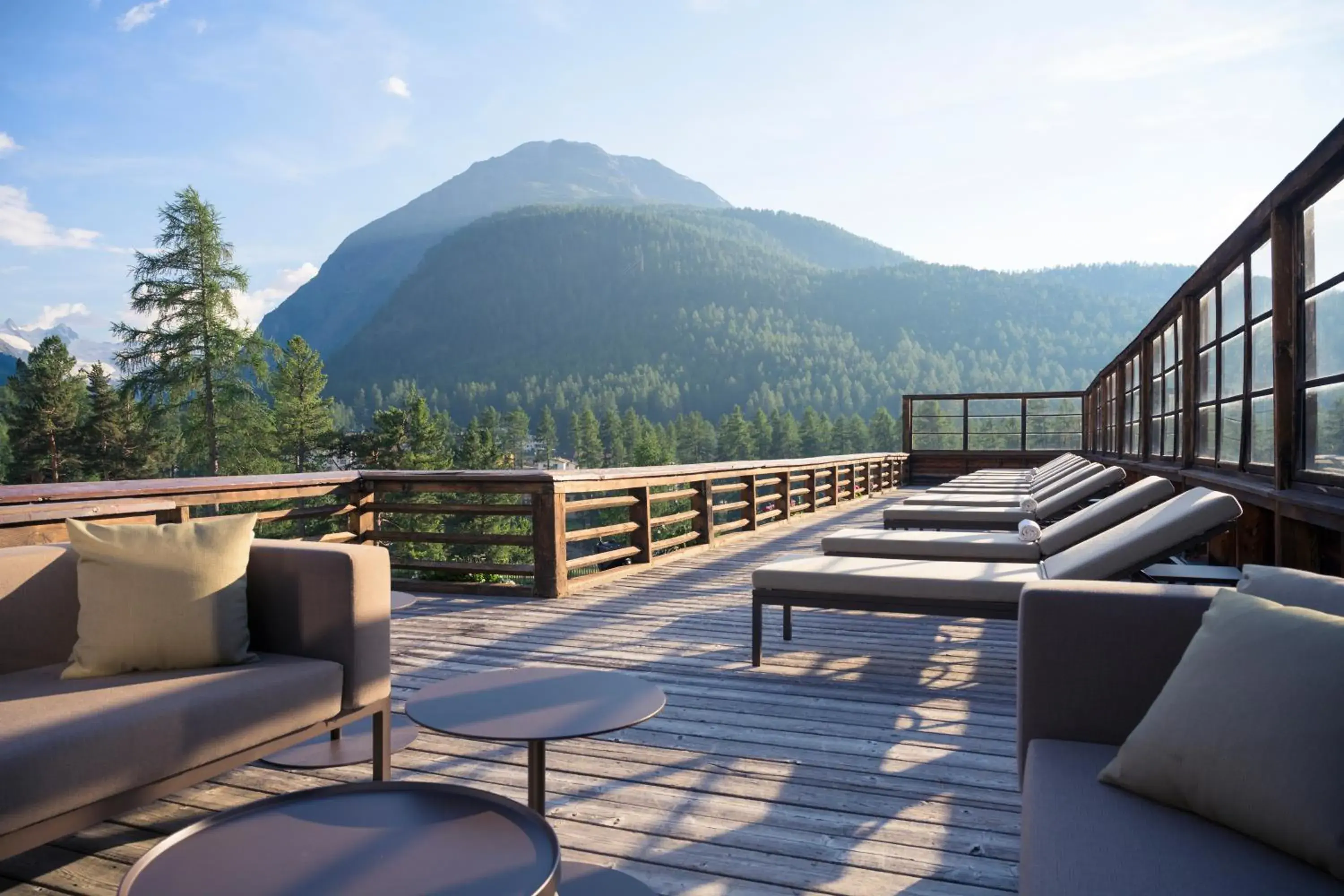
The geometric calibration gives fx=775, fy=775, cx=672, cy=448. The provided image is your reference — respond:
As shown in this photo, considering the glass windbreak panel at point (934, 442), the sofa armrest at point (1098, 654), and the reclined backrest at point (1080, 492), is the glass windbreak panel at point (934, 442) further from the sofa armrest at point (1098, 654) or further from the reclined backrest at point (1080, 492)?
the sofa armrest at point (1098, 654)

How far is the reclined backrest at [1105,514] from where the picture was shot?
3.32 m

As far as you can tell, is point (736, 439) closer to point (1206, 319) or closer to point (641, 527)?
point (641, 527)

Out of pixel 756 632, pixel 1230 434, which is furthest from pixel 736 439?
pixel 756 632

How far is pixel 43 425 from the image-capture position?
27828mm

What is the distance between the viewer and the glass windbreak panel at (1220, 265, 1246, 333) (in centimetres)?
354

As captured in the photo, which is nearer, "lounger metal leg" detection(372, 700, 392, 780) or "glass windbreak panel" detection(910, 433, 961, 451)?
"lounger metal leg" detection(372, 700, 392, 780)

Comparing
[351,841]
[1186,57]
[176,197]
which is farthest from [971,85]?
[176,197]

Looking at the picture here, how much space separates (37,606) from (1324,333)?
391 cm

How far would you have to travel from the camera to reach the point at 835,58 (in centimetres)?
1105

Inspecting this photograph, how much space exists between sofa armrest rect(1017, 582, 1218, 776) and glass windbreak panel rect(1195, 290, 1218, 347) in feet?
10.5

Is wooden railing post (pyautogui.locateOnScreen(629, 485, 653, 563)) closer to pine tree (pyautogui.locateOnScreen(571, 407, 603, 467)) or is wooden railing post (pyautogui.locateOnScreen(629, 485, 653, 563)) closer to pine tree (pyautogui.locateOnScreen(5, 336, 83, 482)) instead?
pine tree (pyautogui.locateOnScreen(5, 336, 83, 482))

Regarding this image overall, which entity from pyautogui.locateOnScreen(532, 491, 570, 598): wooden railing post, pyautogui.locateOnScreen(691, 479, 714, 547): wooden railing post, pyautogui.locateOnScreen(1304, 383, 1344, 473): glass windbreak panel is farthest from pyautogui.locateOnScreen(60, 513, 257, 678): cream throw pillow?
pyautogui.locateOnScreen(691, 479, 714, 547): wooden railing post

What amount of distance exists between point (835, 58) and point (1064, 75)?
4.28m

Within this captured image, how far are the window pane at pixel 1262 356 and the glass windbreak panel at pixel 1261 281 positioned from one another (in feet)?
0.23
